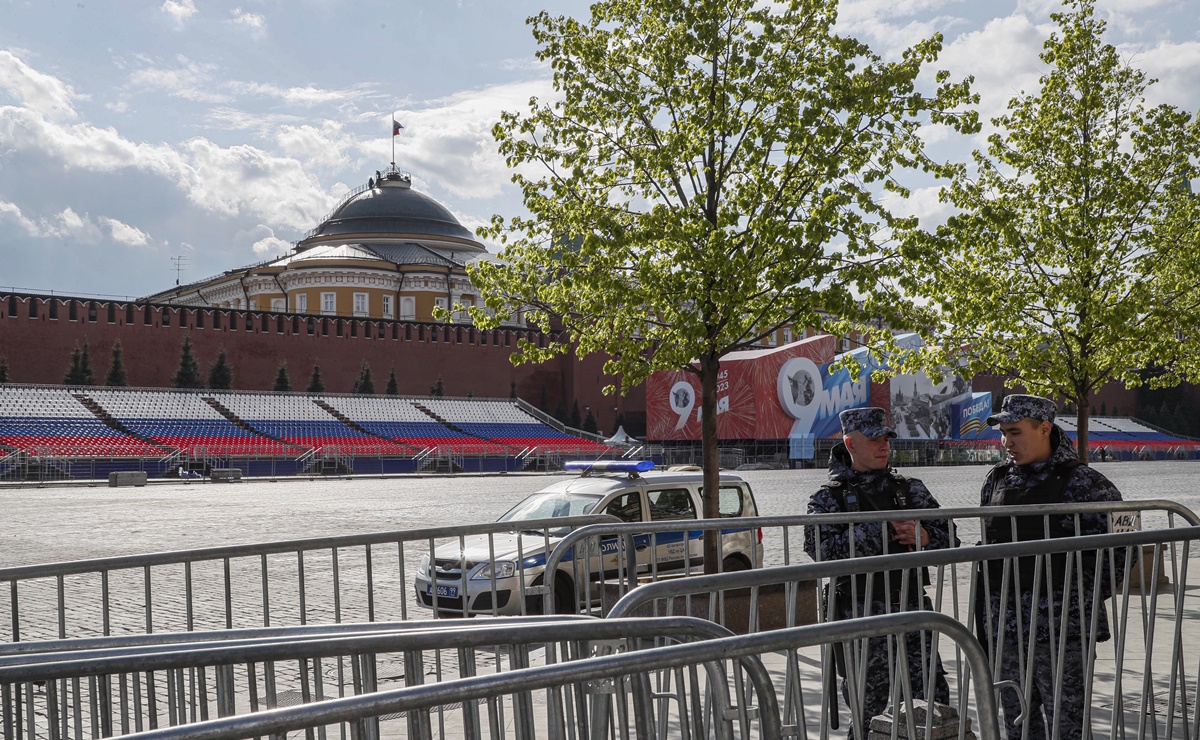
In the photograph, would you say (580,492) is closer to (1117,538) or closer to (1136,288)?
(1136,288)

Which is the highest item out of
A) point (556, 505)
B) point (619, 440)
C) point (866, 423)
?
point (866, 423)

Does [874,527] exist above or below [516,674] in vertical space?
below

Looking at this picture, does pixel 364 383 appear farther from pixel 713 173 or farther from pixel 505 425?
pixel 713 173

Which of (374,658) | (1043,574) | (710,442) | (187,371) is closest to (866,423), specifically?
(1043,574)

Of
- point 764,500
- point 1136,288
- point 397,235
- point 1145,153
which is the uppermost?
point 397,235

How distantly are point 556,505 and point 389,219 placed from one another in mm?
79087

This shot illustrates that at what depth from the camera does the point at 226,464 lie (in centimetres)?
4484

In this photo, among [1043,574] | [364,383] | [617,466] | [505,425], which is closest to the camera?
[1043,574]

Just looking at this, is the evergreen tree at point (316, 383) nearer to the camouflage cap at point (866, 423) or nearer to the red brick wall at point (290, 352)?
the red brick wall at point (290, 352)

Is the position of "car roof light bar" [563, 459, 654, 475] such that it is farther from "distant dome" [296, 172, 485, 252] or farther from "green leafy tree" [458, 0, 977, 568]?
"distant dome" [296, 172, 485, 252]

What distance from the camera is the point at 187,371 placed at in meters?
57.0

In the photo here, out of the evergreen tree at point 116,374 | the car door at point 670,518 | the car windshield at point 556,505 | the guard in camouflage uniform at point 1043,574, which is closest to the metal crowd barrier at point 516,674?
the guard in camouflage uniform at point 1043,574

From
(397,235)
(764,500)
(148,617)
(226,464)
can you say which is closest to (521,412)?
(226,464)

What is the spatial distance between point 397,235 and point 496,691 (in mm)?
86154
